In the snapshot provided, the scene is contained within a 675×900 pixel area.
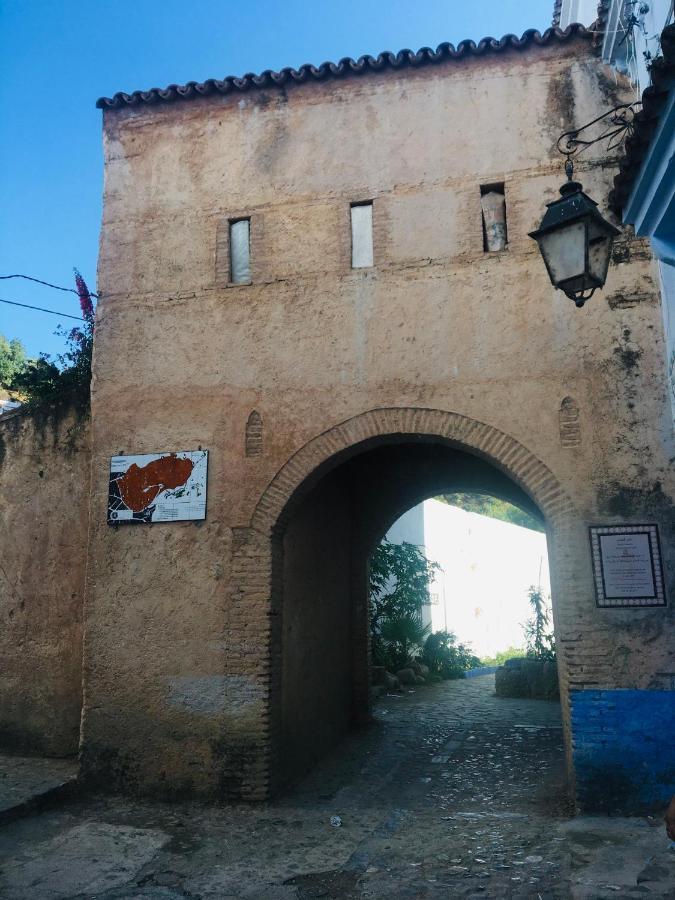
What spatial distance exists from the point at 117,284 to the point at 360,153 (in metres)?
2.81

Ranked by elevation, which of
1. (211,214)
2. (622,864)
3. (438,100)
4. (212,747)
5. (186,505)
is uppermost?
(438,100)

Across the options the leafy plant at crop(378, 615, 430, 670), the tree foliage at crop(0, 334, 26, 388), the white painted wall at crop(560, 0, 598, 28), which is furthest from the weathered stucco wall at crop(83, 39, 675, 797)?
the tree foliage at crop(0, 334, 26, 388)

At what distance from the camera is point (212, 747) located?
6.48m

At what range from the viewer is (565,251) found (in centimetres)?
442

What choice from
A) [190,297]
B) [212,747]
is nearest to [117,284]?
[190,297]

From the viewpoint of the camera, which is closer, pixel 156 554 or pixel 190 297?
pixel 156 554

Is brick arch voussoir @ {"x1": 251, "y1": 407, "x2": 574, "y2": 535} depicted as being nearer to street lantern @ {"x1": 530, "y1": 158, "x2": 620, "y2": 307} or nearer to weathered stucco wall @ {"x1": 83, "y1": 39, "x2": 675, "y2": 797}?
weathered stucco wall @ {"x1": 83, "y1": 39, "x2": 675, "y2": 797}

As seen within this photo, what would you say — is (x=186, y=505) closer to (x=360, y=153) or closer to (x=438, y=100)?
(x=360, y=153)

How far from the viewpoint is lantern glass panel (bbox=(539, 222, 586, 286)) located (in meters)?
4.36

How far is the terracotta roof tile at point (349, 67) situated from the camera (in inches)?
281

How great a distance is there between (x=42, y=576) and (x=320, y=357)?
3711mm

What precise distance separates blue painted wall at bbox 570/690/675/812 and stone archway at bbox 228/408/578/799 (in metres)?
0.33

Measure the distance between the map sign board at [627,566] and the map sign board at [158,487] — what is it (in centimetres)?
350

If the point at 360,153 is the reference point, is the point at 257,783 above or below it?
below
